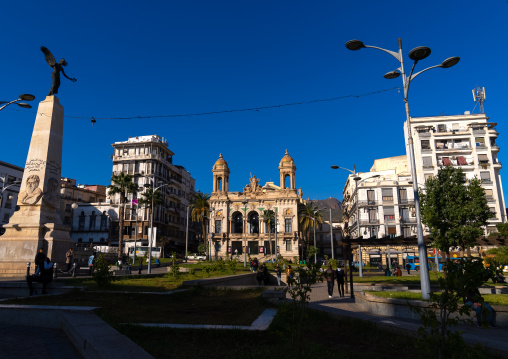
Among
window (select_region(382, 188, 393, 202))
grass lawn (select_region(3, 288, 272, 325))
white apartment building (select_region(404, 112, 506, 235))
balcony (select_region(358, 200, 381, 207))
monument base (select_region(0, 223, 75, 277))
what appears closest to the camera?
grass lawn (select_region(3, 288, 272, 325))

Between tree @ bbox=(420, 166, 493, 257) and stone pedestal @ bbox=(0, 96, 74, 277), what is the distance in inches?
980

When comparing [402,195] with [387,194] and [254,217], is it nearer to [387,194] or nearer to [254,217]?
[387,194]

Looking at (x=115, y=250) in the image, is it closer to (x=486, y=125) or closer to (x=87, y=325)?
(x=87, y=325)

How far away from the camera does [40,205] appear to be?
1717 centimetres

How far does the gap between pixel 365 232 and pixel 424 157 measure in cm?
1622

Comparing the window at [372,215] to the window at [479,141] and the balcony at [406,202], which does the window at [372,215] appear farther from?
the window at [479,141]

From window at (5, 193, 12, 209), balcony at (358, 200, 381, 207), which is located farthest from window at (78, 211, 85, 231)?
balcony at (358, 200, 381, 207)

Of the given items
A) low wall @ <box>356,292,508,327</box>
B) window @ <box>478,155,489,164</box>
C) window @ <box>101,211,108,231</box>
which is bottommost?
low wall @ <box>356,292,508,327</box>

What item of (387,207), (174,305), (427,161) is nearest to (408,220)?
(387,207)

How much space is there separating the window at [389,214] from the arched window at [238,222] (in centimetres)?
2892

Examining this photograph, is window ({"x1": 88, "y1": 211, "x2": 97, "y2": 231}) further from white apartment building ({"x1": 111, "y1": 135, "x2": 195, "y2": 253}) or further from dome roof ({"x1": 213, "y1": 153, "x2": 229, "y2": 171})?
dome roof ({"x1": 213, "y1": 153, "x2": 229, "y2": 171})

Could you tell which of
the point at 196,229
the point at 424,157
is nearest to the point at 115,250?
the point at 196,229

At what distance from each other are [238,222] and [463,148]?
43695 millimetres

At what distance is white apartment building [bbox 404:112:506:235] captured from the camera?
56281mm
